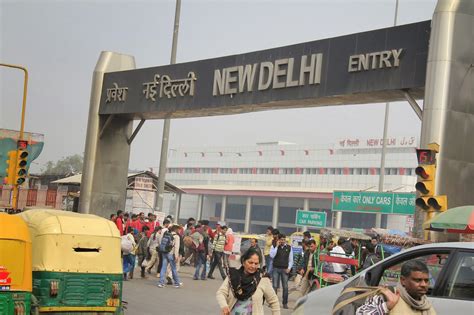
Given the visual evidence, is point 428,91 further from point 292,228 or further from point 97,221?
point 292,228

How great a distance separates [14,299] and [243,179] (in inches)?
4331

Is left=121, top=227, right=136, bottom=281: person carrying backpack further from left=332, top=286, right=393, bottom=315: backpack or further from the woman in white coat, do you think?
left=332, top=286, right=393, bottom=315: backpack

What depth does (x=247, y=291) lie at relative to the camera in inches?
270

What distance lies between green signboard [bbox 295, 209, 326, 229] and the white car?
29508 mm

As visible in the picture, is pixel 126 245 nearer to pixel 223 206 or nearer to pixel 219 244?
pixel 219 244

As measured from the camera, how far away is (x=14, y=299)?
888 cm

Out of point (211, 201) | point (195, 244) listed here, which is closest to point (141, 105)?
point (195, 244)

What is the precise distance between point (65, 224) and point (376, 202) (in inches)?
977

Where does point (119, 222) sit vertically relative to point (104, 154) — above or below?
below

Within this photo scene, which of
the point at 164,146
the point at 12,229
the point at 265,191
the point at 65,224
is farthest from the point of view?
the point at 265,191

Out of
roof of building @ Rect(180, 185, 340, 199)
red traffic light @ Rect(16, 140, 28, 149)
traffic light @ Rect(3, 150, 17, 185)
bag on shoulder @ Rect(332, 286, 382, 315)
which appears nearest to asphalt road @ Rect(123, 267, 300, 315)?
traffic light @ Rect(3, 150, 17, 185)

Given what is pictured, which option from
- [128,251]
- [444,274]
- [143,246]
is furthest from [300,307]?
[143,246]

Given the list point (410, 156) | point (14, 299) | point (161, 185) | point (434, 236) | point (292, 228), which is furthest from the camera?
point (292, 228)

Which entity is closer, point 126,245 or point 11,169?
point 126,245
